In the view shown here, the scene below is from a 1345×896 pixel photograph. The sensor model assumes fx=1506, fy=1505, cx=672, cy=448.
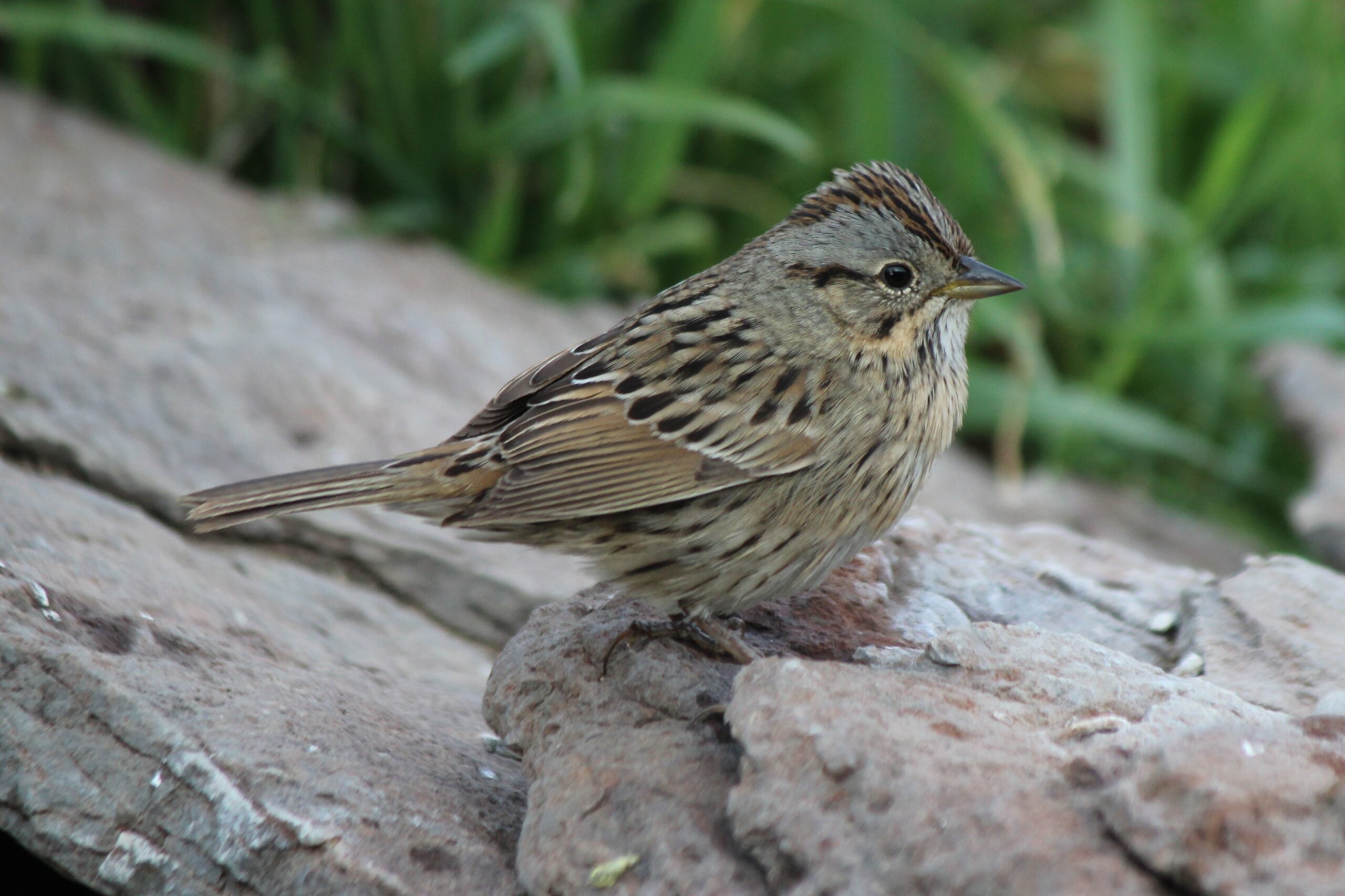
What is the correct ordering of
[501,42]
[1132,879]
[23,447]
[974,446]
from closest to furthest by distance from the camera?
1. [1132,879]
2. [23,447]
3. [501,42]
4. [974,446]

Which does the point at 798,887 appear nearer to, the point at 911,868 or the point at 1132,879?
the point at 911,868

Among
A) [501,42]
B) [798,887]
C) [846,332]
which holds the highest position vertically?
[501,42]

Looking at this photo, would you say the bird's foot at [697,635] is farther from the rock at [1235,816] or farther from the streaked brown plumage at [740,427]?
the rock at [1235,816]

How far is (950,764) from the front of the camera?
8.55 ft

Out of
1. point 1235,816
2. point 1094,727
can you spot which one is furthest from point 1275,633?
point 1235,816

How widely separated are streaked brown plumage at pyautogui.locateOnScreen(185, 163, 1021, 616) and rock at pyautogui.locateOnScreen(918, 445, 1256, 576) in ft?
7.24

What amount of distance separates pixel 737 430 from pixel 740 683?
772 mm

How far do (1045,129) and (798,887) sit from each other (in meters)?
6.02

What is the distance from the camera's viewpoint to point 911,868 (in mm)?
2422

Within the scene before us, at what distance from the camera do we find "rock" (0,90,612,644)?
4496 millimetres

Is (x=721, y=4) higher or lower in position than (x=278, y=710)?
higher

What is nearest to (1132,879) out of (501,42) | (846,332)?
(846,332)

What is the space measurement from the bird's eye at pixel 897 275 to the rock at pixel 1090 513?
219 cm

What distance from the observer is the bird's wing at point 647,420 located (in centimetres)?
339
